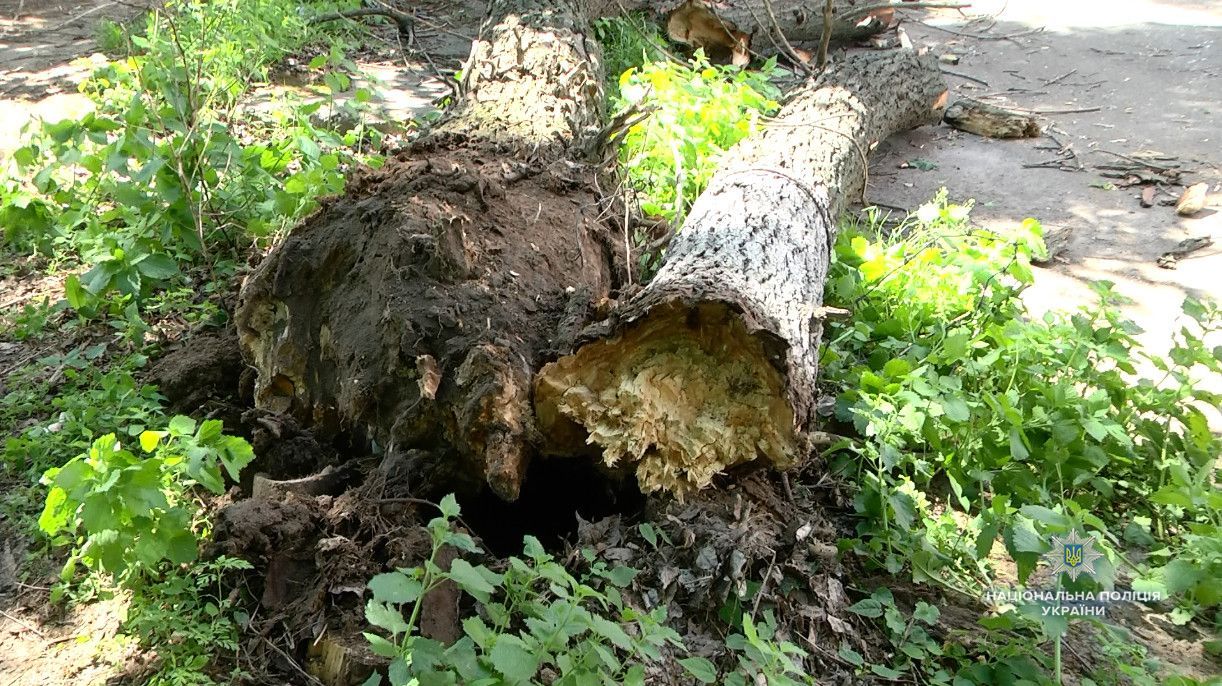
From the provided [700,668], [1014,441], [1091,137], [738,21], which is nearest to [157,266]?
[700,668]

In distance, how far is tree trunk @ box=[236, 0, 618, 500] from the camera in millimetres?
2502

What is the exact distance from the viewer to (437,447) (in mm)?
2562

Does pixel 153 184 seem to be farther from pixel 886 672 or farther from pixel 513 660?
pixel 886 672

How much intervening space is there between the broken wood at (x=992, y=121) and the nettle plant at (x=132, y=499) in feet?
18.9

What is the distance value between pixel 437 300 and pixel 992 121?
516cm

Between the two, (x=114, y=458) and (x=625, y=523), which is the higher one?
(x=114, y=458)

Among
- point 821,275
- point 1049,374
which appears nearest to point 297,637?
point 821,275

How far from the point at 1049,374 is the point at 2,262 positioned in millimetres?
4358

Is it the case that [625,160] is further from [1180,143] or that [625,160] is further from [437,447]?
[1180,143]

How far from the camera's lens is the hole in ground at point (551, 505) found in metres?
2.62

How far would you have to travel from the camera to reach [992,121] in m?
6.40

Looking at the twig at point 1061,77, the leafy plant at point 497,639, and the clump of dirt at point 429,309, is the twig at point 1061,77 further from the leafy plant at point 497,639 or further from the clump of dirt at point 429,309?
the leafy plant at point 497,639

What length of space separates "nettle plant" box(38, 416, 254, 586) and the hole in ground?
0.70 metres

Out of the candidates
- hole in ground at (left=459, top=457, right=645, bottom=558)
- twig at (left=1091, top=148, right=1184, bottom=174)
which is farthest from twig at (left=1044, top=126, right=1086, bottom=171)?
hole in ground at (left=459, top=457, right=645, bottom=558)
